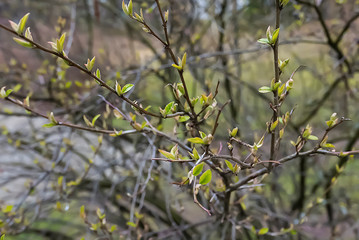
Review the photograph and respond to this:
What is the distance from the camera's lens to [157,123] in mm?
1644

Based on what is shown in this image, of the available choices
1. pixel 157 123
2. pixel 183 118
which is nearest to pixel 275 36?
pixel 183 118

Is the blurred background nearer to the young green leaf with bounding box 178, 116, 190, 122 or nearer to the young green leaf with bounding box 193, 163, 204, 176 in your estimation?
the young green leaf with bounding box 178, 116, 190, 122

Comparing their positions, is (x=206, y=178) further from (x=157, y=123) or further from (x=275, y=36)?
(x=157, y=123)

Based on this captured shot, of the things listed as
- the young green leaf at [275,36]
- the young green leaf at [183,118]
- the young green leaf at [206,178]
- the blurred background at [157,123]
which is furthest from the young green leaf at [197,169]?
the blurred background at [157,123]

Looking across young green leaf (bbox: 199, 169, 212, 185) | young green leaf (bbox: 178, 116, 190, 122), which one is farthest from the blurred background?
young green leaf (bbox: 199, 169, 212, 185)

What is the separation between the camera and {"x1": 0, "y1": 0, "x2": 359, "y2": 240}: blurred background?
1.88 meters

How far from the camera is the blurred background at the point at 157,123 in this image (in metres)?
1.88

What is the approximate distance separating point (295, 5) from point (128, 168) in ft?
4.81

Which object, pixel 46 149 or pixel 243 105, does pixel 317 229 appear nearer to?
pixel 243 105

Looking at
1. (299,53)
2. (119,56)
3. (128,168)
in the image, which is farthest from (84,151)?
(299,53)

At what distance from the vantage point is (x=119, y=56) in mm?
3426

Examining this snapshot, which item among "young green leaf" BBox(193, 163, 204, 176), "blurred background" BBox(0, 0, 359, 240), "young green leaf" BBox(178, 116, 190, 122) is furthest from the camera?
"blurred background" BBox(0, 0, 359, 240)

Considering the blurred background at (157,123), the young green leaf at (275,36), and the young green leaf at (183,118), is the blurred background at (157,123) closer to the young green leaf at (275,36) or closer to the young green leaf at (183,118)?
the young green leaf at (183,118)

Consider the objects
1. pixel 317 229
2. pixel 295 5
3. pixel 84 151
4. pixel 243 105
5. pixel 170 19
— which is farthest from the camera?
pixel 243 105
